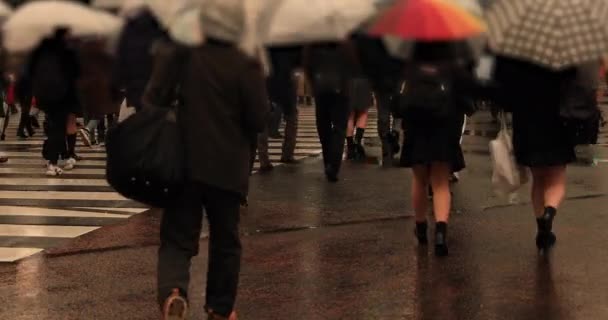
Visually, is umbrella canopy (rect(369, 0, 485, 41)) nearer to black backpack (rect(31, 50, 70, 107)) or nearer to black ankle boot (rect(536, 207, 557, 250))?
black backpack (rect(31, 50, 70, 107))

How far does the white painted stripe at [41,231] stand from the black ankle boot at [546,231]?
13.2 ft

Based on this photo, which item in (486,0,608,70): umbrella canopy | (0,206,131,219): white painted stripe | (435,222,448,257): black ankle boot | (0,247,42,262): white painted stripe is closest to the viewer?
(486,0,608,70): umbrella canopy

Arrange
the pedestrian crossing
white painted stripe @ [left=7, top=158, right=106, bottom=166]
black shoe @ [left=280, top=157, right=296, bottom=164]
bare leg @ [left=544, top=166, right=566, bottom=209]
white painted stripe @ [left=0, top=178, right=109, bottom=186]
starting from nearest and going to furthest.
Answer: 1. bare leg @ [left=544, top=166, right=566, bottom=209]
2. the pedestrian crossing
3. white painted stripe @ [left=0, top=178, right=109, bottom=186]
4. black shoe @ [left=280, top=157, right=296, bottom=164]
5. white painted stripe @ [left=7, top=158, right=106, bottom=166]

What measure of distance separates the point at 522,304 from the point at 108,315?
101 inches

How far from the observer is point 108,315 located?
636cm

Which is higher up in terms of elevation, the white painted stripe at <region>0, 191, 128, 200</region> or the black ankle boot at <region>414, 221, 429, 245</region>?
the black ankle boot at <region>414, 221, 429, 245</region>

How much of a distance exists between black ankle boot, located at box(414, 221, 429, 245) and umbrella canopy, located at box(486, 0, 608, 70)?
6.19 metres

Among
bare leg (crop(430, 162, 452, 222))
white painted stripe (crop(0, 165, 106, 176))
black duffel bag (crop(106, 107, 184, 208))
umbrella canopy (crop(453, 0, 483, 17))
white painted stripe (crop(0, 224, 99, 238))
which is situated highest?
umbrella canopy (crop(453, 0, 483, 17))

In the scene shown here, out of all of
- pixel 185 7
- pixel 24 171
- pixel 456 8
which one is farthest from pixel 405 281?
pixel 24 171

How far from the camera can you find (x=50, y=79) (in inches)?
67.4

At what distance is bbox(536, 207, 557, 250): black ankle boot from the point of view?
7703 mm

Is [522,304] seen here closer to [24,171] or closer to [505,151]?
[505,151]

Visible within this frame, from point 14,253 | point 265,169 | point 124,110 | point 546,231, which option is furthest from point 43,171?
point 124,110

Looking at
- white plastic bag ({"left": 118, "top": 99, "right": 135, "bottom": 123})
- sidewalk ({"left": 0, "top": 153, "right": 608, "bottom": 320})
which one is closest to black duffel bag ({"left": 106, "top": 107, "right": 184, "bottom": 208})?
white plastic bag ({"left": 118, "top": 99, "right": 135, "bottom": 123})
